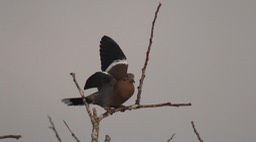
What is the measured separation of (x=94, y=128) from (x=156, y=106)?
1056 millimetres

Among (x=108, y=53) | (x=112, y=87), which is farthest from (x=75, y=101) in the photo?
(x=108, y=53)

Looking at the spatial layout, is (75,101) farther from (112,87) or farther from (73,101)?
(112,87)

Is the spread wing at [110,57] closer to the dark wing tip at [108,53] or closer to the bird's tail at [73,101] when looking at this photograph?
the dark wing tip at [108,53]

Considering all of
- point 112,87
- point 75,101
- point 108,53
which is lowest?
point 75,101

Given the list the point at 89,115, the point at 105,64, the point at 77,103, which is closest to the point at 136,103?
the point at 89,115

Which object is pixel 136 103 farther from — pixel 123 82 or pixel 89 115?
pixel 123 82

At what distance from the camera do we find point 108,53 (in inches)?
551

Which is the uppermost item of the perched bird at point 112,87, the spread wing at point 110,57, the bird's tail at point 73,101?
the spread wing at point 110,57

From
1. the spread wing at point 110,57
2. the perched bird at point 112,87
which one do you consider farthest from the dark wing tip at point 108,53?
the perched bird at point 112,87

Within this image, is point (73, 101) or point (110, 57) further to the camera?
point (110, 57)

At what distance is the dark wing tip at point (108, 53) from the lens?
13.7 m

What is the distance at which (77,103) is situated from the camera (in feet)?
40.0

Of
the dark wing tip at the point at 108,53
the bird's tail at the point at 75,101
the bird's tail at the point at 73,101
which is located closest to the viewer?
the bird's tail at the point at 75,101

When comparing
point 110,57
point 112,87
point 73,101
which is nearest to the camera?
point 112,87
